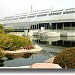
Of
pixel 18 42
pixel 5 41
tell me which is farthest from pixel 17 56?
pixel 18 42

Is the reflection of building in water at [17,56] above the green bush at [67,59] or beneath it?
beneath

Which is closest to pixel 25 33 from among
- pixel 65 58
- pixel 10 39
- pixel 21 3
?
pixel 10 39

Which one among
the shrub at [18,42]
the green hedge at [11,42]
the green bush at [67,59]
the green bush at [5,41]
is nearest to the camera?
the green bush at [67,59]

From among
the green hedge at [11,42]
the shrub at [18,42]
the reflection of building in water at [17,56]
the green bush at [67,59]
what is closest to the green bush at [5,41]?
the green hedge at [11,42]

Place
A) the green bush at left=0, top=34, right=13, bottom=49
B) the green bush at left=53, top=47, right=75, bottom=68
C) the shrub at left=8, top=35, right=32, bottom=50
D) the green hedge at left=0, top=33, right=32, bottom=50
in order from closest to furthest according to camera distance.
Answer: the green bush at left=53, top=47, right=75, bottom=68 < the green bush at left=0, top=34, right=13, bottom=49 < the green hedge at left=0, top=33, right=32, bottom=50 < the shrub at left=8, top=35, right=32, bottom=50

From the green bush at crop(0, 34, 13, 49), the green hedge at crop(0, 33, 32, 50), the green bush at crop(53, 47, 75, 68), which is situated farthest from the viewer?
the green hedge at crop(0, 33, 32, 50)

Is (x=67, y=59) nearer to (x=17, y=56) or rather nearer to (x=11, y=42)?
(x=17, y=56)

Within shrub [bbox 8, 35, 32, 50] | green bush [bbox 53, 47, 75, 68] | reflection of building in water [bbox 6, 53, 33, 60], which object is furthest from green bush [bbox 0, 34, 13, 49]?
green bush [bbox 53, 47, 75, 68]

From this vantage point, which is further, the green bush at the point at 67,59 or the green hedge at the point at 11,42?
the green hedge at the point at 11,42

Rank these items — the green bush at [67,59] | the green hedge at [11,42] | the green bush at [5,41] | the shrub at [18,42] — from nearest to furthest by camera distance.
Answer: the green bush at [67,59] → the green bush at [5,41] → the green hedge at [11,42] → the shrub at [18,42]

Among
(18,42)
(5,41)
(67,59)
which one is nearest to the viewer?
(67,59)

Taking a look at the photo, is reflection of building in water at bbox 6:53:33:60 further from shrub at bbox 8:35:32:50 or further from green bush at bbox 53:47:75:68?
green bush at bbox 53:47:75:68

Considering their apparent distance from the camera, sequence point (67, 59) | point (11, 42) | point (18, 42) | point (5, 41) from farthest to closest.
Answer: point (18, 42) → point (11, 42) → point (5, 41) → point (67, 59)

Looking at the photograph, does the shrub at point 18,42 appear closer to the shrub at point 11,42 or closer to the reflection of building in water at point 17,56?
the shrub at point 11,42
